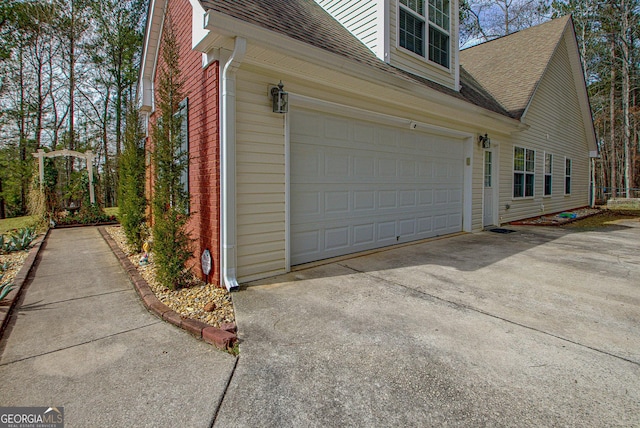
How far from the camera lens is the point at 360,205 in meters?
5.81

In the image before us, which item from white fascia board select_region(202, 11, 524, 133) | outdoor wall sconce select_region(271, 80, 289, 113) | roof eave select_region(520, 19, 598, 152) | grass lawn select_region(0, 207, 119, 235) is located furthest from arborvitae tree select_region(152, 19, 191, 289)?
roof eave select_region(520, 19, 598, 152)

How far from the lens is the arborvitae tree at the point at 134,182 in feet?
19.4

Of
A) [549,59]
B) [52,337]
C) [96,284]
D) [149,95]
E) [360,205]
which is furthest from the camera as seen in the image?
[549,59]

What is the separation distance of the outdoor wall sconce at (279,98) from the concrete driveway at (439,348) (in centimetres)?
224

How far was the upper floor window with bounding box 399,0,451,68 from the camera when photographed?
264 inches

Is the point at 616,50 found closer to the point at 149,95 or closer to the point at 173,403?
the point at 149,95

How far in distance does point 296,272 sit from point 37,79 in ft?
60.9

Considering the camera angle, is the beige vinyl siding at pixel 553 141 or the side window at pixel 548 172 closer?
the beige vinyl siding at pixel 553 141

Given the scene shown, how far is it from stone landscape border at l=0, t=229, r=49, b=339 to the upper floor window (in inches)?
286

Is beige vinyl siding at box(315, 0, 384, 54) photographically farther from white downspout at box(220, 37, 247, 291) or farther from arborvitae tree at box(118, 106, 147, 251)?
arborvitae tree at box(118, 106, 147, 251)

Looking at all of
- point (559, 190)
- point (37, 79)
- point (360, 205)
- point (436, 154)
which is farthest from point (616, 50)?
point (37, 79)

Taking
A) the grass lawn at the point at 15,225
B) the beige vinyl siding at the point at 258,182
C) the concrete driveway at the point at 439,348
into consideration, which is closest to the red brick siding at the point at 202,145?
the beige vinyl siding at the point at 258,182

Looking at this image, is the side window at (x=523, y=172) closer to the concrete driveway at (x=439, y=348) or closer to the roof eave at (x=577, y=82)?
the roof eave at (x=577, y=82)

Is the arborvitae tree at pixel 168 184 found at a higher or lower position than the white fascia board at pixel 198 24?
lower
